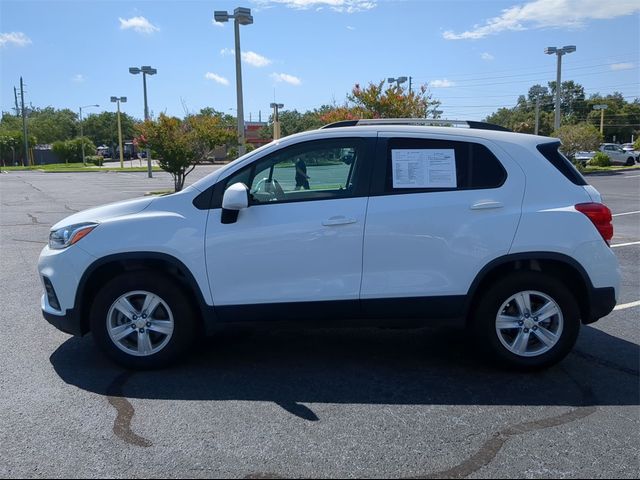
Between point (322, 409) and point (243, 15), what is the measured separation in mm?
16841

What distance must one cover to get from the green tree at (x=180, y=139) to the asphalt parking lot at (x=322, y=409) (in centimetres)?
1601

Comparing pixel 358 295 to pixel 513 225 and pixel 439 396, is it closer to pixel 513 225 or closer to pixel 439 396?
pixel 439 396

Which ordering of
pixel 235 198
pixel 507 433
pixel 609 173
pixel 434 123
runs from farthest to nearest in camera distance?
1. pixel 609 173
2. pixel 434 123
3. pixel 235 198
4. pixel 507 433

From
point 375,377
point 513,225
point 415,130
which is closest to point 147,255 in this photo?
point 375,377

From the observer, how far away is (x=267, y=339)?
209 inches

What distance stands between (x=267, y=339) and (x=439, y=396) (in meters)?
1.83

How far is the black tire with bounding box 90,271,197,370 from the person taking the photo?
441cm

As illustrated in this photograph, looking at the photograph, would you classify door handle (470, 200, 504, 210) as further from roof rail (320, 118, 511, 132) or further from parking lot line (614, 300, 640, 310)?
parking lot line (614, 300, 640, 310)

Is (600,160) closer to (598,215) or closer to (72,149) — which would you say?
(598,215)

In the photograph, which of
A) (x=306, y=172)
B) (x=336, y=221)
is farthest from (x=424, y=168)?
(x=306, y=172)

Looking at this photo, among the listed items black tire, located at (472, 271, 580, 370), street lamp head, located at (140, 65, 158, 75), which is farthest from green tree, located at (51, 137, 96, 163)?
black tire, located at (472, 271, 580, 370)

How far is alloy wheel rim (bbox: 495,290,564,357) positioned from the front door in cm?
119

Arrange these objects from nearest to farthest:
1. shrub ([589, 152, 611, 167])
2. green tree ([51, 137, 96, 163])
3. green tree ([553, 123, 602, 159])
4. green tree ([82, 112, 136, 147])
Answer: green tree ([553, 123, 602, 159])
shrub ([589, 152, 611, 167])
green tree ([51, 137, 96, 163])
green tree ([82, 112, 136, 147])

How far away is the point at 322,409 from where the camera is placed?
387 cm
